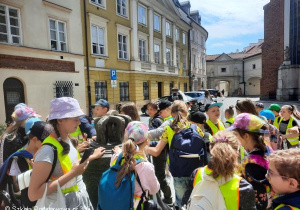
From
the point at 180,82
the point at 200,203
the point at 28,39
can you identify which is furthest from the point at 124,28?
the point at 200,203

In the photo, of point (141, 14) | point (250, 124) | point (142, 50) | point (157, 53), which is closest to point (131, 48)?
point (142, 50)

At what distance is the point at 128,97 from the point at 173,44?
1078 centimetres

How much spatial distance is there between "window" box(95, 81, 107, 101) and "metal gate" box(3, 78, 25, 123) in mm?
5318

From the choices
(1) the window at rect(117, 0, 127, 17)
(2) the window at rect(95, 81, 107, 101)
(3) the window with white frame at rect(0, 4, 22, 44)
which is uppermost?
(1) the window at rect(117, 0, 127, 17)

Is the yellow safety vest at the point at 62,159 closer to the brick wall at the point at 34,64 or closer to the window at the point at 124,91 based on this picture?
the brick wall at the point at 34,64

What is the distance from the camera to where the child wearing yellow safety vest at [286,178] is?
4.34 ft

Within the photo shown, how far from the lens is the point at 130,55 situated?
17.7 metres

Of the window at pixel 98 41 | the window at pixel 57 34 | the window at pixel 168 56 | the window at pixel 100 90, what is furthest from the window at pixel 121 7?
the window at pixel 168 56

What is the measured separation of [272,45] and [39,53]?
2850 centimetres

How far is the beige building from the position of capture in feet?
30.8

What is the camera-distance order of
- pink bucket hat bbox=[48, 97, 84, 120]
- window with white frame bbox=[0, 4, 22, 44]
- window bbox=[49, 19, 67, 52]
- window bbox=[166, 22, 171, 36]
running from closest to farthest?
1. pink bucket hat bbox=[48, 97, 84, 120]
2. window with white frame bbox=[0, 4, 22, 44]
3. window bbox=[49, 19, 67, 52]
4. window bbox=[166, 22, 171, 36]

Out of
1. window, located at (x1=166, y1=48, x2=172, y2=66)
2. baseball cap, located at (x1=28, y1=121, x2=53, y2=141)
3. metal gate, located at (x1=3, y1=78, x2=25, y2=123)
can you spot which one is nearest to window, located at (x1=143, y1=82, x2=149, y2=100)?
window, located at (x1=166, y1=48, x2=172, y2=66)

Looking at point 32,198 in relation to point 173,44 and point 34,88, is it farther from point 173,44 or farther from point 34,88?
point 173,44

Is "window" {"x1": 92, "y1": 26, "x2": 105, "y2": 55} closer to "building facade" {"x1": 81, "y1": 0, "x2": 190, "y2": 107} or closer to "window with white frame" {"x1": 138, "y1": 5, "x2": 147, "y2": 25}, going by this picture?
"building facade" {"x1": 81, "y1": 0, "x2": 190, "y2": 107}
